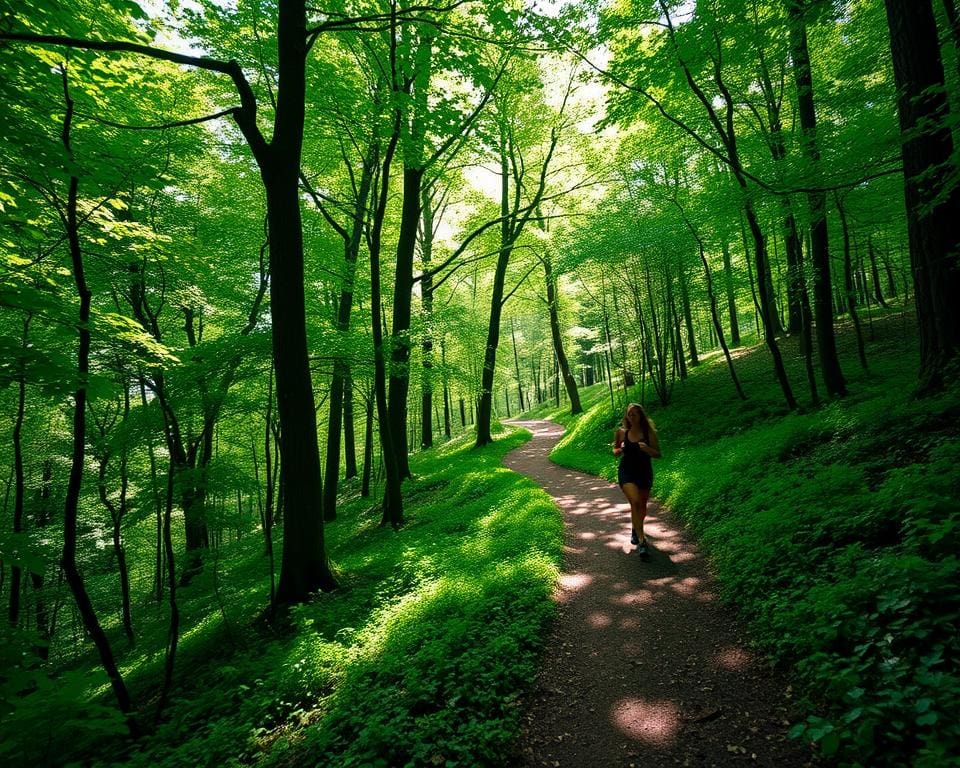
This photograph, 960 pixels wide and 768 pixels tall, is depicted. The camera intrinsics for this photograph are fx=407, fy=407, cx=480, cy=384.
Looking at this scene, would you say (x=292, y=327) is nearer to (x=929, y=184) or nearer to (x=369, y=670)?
(x=369, y=670)

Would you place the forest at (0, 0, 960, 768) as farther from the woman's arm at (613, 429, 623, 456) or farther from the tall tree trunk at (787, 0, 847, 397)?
the woman's arm at (613, 429, 623, 456)

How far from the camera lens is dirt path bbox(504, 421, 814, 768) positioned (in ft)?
9.27

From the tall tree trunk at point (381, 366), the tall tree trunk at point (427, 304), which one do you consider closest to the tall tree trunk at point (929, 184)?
the tall tree trunk at point (381, 366)

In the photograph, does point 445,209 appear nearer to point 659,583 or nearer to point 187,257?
point 187,257

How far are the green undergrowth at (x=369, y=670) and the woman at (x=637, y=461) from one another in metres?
1.36

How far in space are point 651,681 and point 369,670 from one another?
2.68 meters

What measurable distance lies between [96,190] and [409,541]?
7.30 metres

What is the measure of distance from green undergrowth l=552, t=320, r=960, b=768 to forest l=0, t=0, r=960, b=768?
0.10 feet

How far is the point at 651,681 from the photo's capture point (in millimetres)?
3541

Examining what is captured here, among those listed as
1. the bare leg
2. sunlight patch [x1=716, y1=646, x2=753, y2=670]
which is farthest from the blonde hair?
sunlight patch [x1=716, y1=646, x2=753, y2=670]

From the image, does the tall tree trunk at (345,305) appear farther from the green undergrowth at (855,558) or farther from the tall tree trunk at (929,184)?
the tall tree trunk at (929,184)

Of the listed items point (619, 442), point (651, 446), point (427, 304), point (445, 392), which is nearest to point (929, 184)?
point (651, 446)

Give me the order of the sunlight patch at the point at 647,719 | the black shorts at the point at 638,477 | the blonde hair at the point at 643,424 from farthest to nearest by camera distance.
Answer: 1. the blonde hair at the point at 643,424
2. the black shorts at the point at 638,477
3. the sunlight patch at the point at 647,719

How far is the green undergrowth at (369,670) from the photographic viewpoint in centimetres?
312
